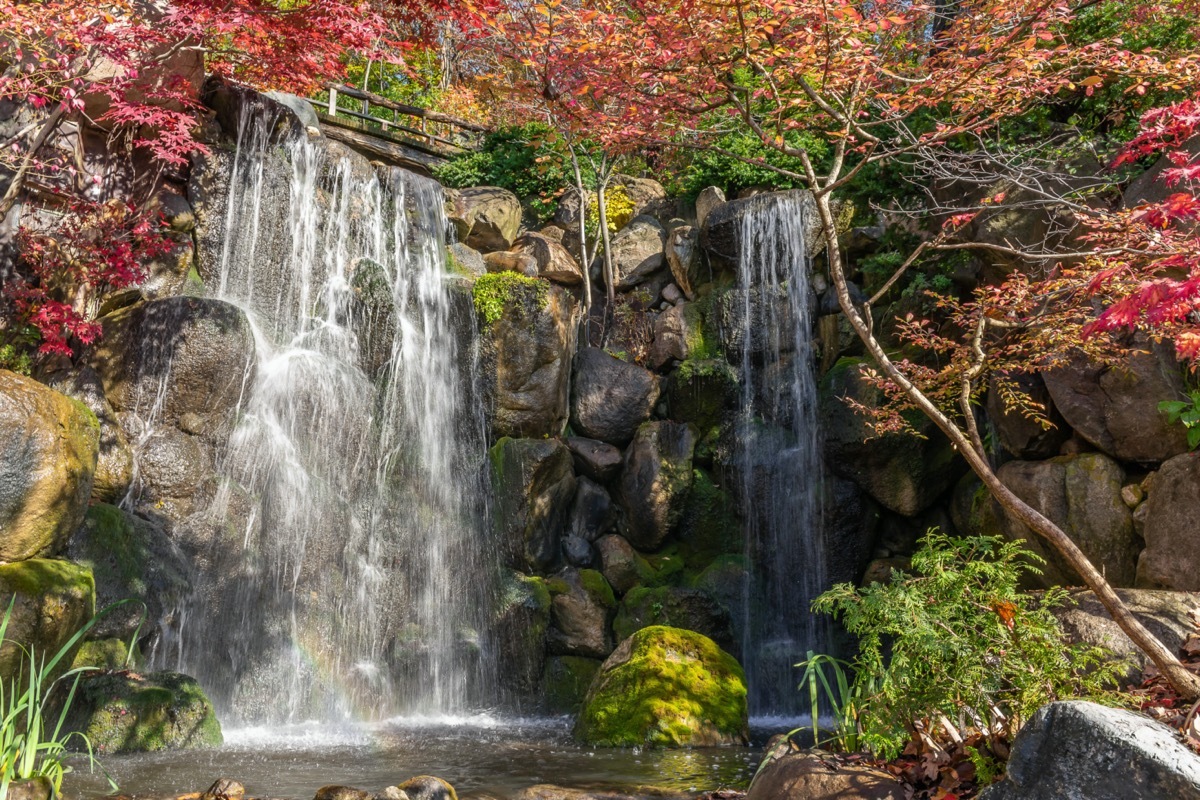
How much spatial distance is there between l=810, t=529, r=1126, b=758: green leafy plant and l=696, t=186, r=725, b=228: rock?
11148 mm

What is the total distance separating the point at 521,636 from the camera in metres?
10.5

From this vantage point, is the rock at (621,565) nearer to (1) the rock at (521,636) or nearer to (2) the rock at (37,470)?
Result: (1) the rock at (521,636)

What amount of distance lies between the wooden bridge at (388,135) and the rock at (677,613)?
10.2m

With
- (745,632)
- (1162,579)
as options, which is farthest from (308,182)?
(1162,579)

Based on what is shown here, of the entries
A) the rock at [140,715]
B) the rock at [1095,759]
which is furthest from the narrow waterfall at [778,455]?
the rock at [1095,759]

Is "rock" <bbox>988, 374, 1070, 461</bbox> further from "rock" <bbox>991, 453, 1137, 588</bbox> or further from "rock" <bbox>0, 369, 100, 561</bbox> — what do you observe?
"rock" <bbox>0, 369, 100, 561</bbox>

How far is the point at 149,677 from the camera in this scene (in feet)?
24.1

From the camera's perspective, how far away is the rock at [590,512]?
12.0m

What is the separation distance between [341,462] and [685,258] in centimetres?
660

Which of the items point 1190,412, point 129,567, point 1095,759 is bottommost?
point 1095,759

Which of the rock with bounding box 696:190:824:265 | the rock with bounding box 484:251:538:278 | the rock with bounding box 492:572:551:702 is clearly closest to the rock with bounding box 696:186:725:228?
the rock with bounding box 696:190:824:265

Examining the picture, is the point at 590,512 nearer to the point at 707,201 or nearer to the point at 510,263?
the point at 510,263

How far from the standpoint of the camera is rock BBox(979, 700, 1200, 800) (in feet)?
9.71

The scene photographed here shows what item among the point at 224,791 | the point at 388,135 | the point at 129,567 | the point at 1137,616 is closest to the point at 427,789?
the point at 224,791
